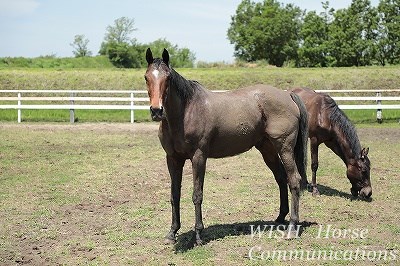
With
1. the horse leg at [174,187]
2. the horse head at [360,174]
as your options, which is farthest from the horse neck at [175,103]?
the horse head at [360,174]

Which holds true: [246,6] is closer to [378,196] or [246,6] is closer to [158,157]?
[158,157]

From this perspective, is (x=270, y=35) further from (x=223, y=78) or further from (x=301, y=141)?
(x=301, y=141)

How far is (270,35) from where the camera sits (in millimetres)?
45188

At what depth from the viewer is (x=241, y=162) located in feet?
38.9

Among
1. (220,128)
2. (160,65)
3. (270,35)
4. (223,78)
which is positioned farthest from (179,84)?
(270,35)

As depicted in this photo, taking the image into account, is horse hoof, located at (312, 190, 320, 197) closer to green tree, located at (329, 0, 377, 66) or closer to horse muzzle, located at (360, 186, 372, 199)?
horse muzzle, located at (360, 186, 372, 199)

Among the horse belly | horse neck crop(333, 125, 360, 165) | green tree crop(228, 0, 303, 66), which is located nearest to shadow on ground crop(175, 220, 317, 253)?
the horse belly

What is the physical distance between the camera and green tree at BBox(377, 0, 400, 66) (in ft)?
123

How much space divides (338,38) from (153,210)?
112 ft

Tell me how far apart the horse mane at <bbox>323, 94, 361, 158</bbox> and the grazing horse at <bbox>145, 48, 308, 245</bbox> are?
2.24 meters

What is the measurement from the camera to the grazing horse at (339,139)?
822 centimetres

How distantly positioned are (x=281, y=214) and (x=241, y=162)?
5.21m

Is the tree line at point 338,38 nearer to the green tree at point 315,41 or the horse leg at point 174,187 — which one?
the green tree at point 315,41

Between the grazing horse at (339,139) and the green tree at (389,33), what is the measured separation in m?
31.5
